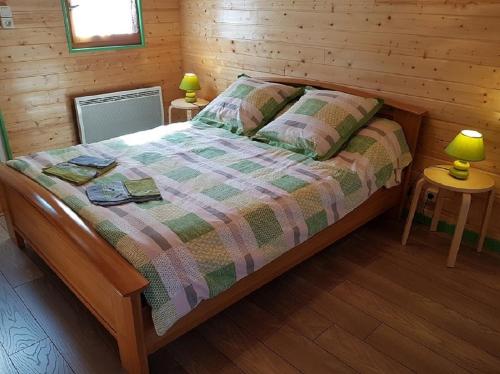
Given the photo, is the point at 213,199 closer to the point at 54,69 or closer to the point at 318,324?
the point at 318,324

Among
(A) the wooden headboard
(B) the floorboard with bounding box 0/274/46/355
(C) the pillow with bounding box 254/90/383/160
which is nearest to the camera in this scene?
(B) the floorboard with bounding box 0/274/46/355

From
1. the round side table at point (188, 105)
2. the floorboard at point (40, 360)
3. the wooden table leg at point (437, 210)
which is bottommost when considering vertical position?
the floorboard at point (40, 360)

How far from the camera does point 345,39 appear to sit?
9.35 feet

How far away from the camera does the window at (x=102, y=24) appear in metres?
3.34

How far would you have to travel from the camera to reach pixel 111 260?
151 centimetres

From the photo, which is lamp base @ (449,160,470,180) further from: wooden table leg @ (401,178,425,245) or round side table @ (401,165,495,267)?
wooden table leg @ (401,178,425,245)

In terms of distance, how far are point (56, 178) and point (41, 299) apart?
624 mm

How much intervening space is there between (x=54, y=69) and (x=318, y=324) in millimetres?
2787

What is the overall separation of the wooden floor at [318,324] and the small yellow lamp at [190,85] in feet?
6.34

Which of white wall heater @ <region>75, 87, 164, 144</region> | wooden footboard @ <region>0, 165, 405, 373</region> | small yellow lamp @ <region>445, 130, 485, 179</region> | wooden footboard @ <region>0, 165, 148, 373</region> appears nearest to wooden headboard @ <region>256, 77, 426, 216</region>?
small yellow lamp @ <region>445, 130, 485, 179</region>

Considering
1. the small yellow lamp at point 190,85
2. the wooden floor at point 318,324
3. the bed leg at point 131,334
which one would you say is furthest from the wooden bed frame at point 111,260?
the small yellow lamp at point 190,85

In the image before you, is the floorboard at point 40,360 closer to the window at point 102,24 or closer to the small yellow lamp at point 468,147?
the small yellow lamp at point 468,147

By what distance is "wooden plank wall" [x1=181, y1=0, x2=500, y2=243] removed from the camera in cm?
234

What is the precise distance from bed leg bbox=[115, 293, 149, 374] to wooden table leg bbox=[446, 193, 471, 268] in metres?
1.78
